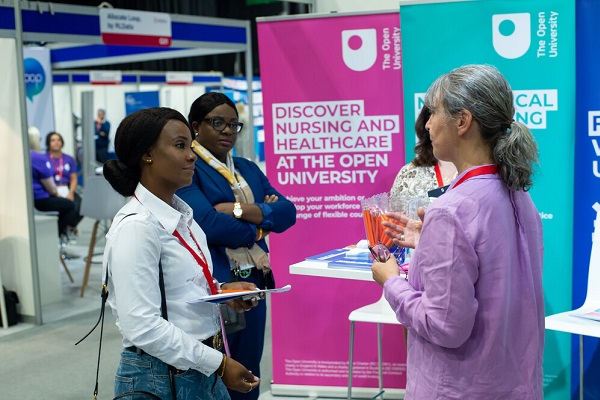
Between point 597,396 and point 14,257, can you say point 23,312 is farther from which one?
point 597,396

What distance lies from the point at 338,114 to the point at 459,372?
2.30 meters

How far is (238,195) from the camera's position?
3.01 meters

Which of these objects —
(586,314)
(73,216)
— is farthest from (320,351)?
(73,216)

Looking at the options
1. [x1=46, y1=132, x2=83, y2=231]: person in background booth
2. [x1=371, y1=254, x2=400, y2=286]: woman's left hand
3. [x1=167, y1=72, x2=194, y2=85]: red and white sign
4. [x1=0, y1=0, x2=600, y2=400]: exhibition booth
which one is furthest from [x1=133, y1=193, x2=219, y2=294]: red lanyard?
[x1=167, y1=72, x2=194, y2=85]: red and white sign

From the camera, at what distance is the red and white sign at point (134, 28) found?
6223 mm

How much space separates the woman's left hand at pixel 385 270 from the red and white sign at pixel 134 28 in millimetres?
4944

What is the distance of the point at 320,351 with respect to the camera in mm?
4008

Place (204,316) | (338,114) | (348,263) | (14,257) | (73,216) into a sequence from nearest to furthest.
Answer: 1. (204,316)
2. (348,263)
3. (338,114)
4. (14,257)
5. (73,216)

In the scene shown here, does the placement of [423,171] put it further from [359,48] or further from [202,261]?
[202,261]

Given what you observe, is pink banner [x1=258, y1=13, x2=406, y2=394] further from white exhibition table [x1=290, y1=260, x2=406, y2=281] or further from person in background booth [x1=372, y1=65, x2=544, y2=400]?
person in background booth [x1=372, y1=65, x2=544, y2=400]

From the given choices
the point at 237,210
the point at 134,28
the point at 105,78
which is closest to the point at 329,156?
the point at 237,210

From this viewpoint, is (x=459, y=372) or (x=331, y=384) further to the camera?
(x=331, y=384)

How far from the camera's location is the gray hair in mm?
1604

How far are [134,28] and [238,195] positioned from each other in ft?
12.9
